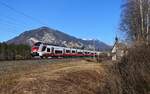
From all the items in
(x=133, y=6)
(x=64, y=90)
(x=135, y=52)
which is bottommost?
(x=64, y=90)

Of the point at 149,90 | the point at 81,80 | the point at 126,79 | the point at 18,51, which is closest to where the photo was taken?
the point at 149,90

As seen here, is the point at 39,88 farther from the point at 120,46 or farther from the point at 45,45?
the point at 45,45

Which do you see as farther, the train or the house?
the train

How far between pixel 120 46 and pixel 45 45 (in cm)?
3780

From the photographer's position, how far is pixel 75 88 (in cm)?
1505

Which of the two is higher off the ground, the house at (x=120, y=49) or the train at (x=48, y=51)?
the train at (x=48, y=51)

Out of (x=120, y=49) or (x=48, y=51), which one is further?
(x=48, y=51)

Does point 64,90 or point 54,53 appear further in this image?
point 54,53

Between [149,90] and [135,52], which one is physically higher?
[135,52]

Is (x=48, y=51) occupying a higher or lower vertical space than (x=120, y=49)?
higher

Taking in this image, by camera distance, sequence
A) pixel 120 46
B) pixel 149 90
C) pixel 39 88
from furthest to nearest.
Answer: pixel 120 46 < pixel 39 88 < pixel 149 90

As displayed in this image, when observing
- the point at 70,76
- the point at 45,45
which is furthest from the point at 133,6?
the point at 70,76

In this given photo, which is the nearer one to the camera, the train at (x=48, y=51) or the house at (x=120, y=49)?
the house at (x=120, y=49)

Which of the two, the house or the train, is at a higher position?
the train
